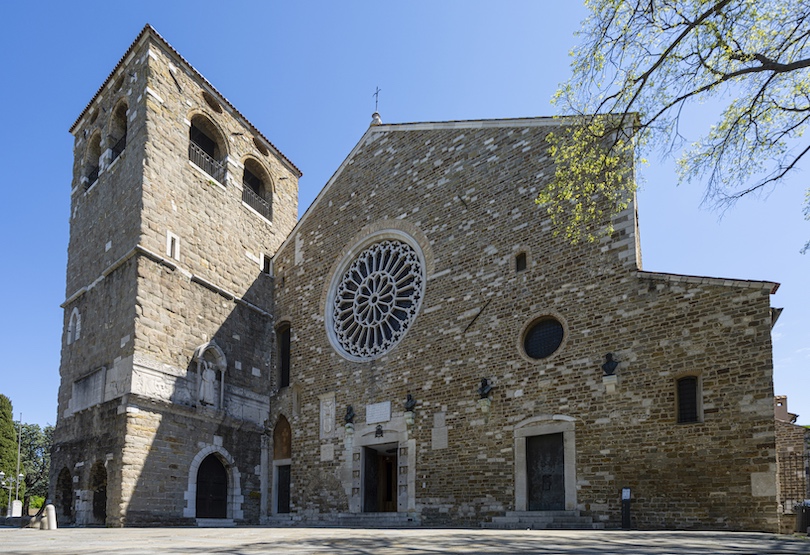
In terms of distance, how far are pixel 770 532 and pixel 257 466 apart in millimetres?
12236

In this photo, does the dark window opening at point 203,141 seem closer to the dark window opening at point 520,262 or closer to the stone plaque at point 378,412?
the stone plaque at point 378,412

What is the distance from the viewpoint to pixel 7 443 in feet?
106

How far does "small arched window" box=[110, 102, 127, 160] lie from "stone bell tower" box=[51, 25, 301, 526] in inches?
2.5

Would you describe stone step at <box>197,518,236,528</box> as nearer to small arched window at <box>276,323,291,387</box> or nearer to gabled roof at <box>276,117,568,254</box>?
small arched window at <box>276,323,291,387</box>

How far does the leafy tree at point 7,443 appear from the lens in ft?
104

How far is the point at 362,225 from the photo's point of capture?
1795cm

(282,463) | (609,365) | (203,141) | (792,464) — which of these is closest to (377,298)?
(282,463)

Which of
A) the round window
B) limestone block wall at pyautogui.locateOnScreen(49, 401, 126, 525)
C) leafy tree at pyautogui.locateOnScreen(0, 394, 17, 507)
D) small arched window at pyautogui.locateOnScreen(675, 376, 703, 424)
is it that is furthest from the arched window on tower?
leafy tree at pyautogui.locateOnScreen(0, 394, 17, 507)

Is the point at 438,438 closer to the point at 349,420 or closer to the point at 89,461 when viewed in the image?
the point at 349,420

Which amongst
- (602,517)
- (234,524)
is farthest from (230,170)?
(602,517)

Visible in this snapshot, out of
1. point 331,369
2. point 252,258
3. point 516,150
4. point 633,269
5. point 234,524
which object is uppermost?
point 516,150

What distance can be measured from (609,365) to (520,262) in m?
3.24

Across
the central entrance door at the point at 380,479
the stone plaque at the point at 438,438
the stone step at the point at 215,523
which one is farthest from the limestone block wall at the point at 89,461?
the stone plaque at the point at 438,438

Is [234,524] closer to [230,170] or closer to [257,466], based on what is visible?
[257,466]
